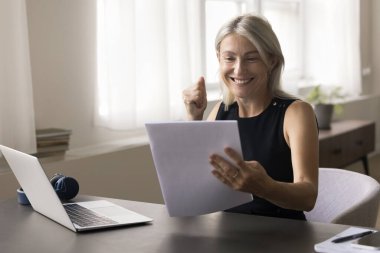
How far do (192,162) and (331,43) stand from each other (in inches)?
172

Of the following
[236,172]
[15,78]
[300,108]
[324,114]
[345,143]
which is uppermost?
[15,78]

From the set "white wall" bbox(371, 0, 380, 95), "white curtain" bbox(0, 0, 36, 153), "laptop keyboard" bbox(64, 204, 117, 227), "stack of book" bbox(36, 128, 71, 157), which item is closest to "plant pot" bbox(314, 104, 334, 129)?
"white wall" bbox(371, 0, 380, 95)

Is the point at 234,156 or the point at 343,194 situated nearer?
the point at 234,156

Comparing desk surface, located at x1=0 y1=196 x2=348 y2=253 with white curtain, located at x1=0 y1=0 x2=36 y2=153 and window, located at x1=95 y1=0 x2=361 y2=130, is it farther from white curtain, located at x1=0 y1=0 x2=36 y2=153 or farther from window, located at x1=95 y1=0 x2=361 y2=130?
window, located at x1=95 y1=0 x2=361 y2=130

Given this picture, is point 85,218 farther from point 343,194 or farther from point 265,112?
point 343,194

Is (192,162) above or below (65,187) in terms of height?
above

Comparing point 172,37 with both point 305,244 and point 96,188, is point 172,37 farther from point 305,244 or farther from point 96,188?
point 305,244

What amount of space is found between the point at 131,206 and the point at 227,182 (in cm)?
41

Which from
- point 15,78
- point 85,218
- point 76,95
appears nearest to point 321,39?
point 76,95

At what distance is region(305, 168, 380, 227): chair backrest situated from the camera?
74.0 inches

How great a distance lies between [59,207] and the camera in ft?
5.49

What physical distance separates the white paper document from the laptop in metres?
0.13

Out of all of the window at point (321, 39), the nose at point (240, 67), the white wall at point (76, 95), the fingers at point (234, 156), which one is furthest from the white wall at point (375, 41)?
the fingers at point (234, 156)

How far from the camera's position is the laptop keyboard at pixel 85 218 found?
5.56 feet
